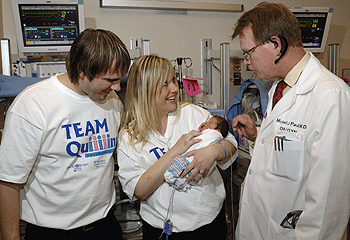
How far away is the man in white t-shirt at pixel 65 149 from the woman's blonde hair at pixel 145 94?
206mm

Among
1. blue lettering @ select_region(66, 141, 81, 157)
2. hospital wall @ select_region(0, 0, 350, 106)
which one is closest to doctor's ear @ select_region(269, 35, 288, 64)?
blue lettering @ select_region(66, 141, 81, 157)

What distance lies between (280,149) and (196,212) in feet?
1.74

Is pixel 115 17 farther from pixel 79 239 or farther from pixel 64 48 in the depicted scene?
pixel 79 239

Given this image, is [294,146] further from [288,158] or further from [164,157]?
[164,157]

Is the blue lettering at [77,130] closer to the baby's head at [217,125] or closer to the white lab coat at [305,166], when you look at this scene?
the baby's head at [217,125]

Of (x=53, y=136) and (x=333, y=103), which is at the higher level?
(x=333, y=103)

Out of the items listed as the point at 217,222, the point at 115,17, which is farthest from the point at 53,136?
the point at 115,17

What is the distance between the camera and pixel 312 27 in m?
3.07

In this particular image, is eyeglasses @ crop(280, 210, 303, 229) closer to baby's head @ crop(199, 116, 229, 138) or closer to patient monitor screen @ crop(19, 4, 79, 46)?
baby's head @ crop(199, 116, 229, 138)

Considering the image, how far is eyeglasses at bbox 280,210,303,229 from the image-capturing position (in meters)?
1.28

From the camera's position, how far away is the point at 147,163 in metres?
1.55

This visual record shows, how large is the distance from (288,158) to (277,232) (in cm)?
35

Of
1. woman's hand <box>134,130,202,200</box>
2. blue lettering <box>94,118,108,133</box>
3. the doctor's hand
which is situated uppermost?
blue lettering <box>94,118,108,133</box>

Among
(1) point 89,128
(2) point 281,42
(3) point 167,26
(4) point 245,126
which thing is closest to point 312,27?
(3) point 167,26
